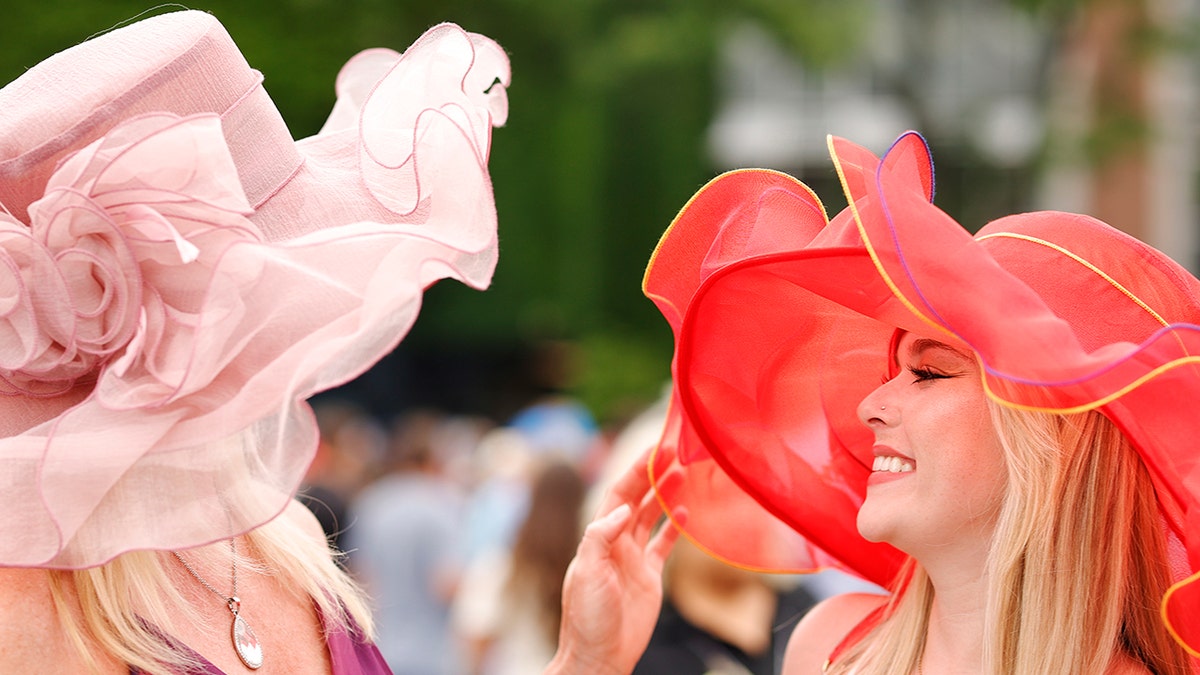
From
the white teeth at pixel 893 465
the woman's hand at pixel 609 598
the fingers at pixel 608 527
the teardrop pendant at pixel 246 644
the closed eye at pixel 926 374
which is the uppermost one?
the closed eye at pixel 926 374

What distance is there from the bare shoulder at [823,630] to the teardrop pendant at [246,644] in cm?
98

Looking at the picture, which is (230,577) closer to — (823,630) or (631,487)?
(631,487)

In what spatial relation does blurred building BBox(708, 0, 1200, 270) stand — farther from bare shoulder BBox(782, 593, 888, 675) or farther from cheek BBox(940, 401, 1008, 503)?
cheek BBox(940, 401, 1008, 503)

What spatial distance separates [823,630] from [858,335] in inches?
21.6

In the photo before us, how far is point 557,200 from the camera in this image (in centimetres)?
2028

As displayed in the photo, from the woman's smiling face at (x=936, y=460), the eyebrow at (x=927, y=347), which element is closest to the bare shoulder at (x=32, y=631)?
the woman's smiling face at (x=936, y=460)

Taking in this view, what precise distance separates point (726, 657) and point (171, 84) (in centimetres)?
276

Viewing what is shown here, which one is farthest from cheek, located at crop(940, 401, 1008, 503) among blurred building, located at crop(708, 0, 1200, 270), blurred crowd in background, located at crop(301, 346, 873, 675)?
blurred building, located at crop(708, 0, 1200, 270)

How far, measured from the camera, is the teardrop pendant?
6.97ft

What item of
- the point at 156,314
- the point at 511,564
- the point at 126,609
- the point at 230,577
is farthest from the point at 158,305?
the point at 511,564

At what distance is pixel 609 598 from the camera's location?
257 centimetres

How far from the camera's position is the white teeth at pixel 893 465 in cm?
222

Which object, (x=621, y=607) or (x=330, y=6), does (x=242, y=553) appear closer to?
(x=621, y=607)

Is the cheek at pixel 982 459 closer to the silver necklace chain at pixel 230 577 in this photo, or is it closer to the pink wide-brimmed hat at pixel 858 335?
the pink wide-brimmed hat at pixel 858 335
